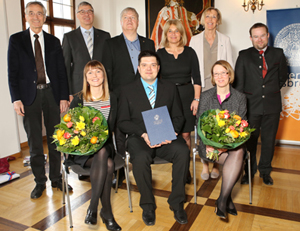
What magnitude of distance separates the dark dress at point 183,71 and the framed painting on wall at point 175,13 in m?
2.65

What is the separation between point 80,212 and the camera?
279cm

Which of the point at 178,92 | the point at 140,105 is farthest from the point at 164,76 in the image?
the point at 140,105

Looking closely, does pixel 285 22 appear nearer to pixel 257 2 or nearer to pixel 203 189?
pixel 257 2

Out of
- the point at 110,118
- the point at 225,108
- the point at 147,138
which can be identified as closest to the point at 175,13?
the point at 225,108

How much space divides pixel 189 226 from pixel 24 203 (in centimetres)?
173

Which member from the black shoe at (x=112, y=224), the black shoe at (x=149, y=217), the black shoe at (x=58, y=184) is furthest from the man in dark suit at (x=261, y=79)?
the black shoe at (x=58, y=184)

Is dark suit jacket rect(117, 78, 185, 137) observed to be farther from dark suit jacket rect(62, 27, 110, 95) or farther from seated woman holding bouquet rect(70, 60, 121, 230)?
dark suit jacket rect(62, 27, 110, 95)

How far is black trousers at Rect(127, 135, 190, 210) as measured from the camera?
8.35 ft

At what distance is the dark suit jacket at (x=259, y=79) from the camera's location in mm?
3221

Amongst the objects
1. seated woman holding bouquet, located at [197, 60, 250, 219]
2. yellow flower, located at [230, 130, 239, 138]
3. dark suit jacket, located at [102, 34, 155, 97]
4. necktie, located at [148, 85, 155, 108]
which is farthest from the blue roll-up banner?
yellow flower, located at [230, 130, 239, 138]

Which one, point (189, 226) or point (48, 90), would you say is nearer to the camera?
point (189, 226)

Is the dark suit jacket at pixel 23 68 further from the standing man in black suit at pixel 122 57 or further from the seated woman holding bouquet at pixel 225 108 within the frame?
the seated woman holding bouquet at pixel 225 108

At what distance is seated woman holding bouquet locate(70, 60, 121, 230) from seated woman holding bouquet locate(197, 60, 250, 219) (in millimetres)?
900

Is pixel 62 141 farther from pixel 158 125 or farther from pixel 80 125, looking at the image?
pixel 158 125
